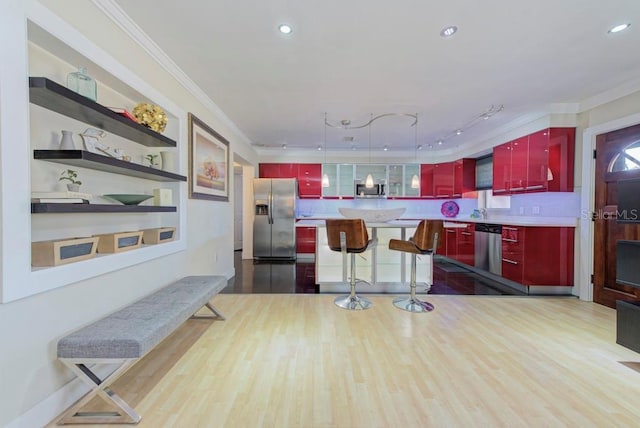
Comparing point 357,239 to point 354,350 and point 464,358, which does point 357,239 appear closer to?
point 354,350

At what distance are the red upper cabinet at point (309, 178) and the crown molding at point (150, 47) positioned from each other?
291 cm

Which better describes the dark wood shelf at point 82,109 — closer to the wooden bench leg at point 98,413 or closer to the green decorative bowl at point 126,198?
the green decorative bowl at point 126,198

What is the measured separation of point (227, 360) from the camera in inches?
82.7

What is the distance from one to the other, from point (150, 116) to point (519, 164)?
474 centimetres

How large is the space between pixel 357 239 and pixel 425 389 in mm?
1500

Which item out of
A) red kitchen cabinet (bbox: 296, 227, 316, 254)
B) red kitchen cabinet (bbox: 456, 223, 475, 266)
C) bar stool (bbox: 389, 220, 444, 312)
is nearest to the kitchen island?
bar stool (bbox: 389, 220, 444, 312)

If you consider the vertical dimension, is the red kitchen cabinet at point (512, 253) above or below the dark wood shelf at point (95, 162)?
below

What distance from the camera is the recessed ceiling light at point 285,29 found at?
6.82 ft

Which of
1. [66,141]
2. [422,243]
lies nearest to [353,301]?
[422,243]

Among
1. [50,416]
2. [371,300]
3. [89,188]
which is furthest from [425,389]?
[89,188]

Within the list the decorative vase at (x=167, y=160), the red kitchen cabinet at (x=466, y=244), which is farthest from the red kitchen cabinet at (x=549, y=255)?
the decorative vase at (x=167, y=160)

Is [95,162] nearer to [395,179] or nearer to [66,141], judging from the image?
[66,141]

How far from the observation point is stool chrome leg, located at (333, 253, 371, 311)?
3.17 metres

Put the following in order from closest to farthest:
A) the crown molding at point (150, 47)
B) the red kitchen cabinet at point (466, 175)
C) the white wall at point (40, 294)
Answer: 1. the white wall at point (40, 294)
2. the crown molding at point (150, 47)
3. the red kitchen cabinet at point (466, 175)
